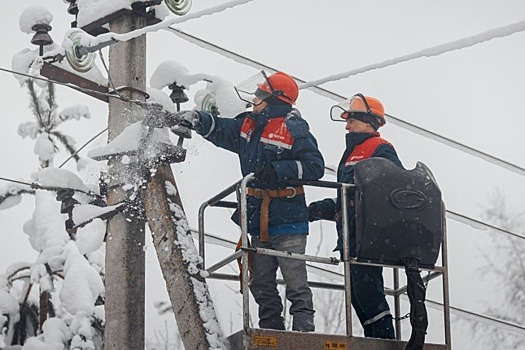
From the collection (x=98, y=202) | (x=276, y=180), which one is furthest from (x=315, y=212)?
(x=98, y=202)

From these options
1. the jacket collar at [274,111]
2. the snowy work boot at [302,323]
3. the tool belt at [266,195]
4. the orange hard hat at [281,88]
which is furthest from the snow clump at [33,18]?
the snowy work boot at [302,323]

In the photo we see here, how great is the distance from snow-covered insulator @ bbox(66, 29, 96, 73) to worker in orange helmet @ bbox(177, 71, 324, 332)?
A: 2.59ft

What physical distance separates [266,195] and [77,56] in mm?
1794

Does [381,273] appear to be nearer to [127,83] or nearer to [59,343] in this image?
[127,83]

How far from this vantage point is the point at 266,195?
730 centimetres

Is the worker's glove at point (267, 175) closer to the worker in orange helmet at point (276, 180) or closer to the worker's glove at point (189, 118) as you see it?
the worker in orange helmet at point (276, 180)

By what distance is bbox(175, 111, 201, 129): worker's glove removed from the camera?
775 cm

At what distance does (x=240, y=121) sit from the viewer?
26.0 ft

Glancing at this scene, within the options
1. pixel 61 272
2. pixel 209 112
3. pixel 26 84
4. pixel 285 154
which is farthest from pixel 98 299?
pixel 285 154

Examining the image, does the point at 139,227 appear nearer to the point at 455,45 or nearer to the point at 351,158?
the point at 351,158

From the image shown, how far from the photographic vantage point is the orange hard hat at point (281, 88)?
7680 millimetres

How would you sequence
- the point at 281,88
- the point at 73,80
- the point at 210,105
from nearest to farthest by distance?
the point at 281,88
the point at 73,80
the point at 210,105

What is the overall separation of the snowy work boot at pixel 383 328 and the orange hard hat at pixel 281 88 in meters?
1.69

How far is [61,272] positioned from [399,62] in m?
7.62
